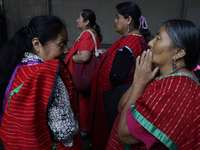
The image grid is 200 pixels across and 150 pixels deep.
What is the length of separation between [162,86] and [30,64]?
0.82m

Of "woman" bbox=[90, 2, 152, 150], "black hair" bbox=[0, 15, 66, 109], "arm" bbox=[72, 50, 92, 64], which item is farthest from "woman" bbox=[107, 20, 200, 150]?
"arm" bbox=[72, 50, 92, 64]

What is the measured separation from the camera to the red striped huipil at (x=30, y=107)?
999 millimetres

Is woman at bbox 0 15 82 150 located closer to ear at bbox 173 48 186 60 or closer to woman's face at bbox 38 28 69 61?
woman's face at bbox 38 28 69 61

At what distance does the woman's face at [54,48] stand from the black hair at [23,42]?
0.08 feet

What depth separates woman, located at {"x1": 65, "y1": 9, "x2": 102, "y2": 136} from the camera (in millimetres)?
2471

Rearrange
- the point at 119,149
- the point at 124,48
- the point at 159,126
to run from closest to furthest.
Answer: the point at 159,126 → the point at 119,149 → the point at 124,48

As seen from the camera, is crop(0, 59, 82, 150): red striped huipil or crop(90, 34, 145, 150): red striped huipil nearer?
crop(0, 59, 82, 150): red striped huipil

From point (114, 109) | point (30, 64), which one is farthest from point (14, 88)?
point (114, 109)

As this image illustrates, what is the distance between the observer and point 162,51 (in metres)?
1.09

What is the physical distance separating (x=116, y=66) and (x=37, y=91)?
33.4 inches

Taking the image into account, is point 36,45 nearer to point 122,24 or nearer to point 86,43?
point 122,24

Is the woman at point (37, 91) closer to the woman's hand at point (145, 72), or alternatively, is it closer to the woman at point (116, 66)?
the woman's hand at point (145, 72)

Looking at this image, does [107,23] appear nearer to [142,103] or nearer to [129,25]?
[129,25]

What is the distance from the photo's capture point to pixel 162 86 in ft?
3.10
